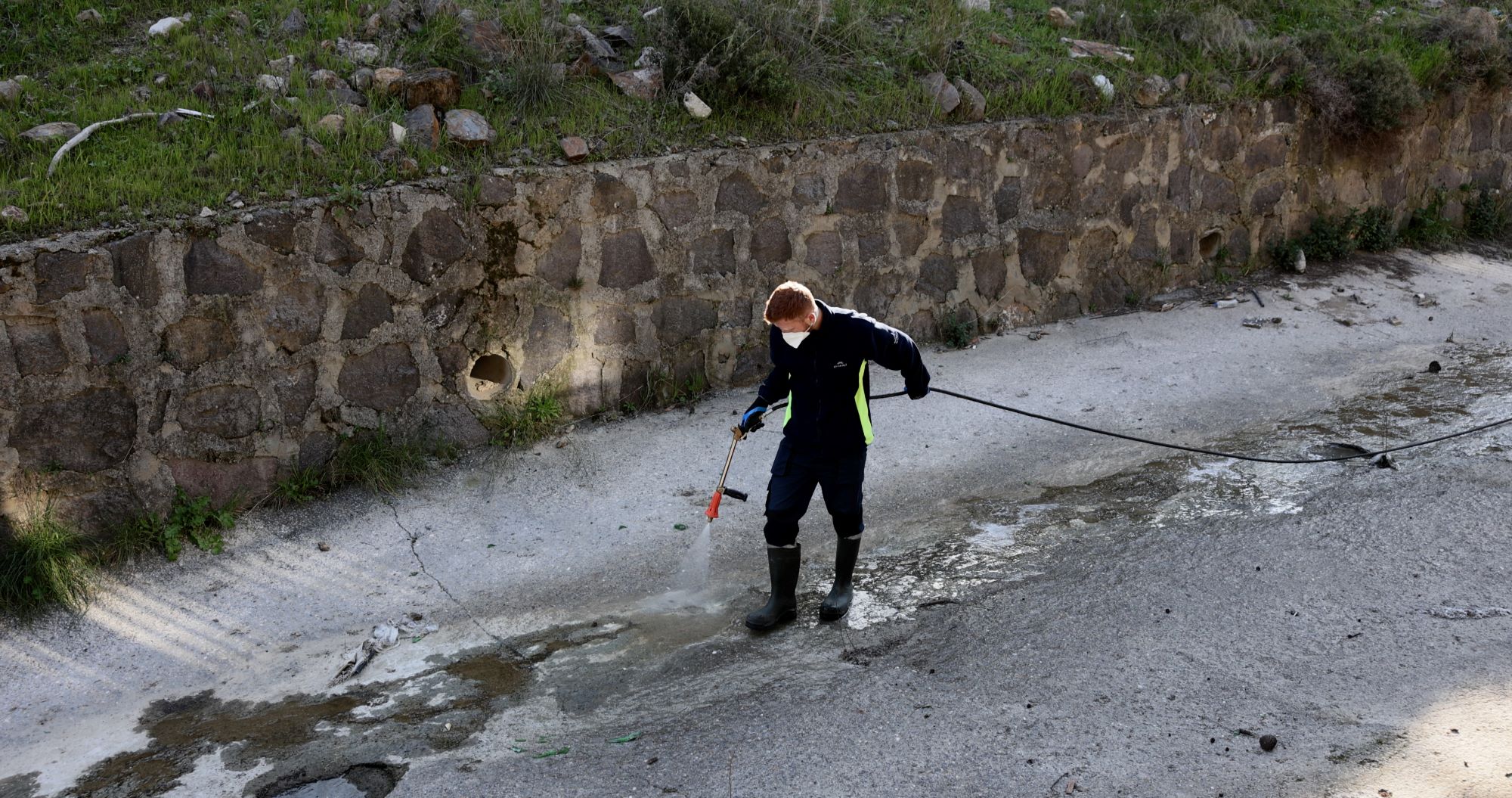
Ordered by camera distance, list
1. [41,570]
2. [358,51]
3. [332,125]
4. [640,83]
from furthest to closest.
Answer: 1. [640,83]
2. [358,51]
3. [332,125]
4. [41,570]

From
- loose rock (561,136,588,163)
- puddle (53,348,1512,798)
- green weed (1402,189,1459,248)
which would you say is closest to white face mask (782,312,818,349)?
puddle (53,348,1512,798)

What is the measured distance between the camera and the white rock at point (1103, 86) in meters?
8.25

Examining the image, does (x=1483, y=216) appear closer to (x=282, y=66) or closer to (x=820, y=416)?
(x=820, y=416)

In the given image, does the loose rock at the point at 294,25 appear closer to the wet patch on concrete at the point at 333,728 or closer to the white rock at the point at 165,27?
the white rock at the point at 165,27

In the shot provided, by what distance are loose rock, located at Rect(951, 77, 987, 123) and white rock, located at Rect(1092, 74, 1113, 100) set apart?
958 mm

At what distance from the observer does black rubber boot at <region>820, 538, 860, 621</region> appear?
495 cm

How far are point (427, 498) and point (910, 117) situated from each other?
3923 millimetres

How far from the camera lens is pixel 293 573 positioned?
5.47 m

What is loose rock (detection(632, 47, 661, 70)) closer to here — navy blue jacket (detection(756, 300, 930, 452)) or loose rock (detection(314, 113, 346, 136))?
loose rock (detection(314, 113, 346, 136))

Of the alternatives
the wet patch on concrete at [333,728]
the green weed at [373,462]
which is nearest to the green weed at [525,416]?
the green weed at [373,462]

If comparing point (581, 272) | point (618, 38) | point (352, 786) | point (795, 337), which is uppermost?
point (618, 38)

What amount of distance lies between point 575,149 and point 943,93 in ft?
8.69

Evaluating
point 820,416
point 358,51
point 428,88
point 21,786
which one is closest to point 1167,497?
point 820,416

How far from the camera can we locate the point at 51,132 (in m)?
6.00
